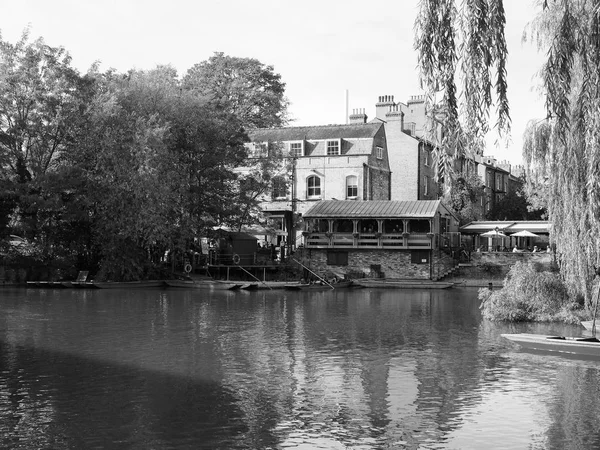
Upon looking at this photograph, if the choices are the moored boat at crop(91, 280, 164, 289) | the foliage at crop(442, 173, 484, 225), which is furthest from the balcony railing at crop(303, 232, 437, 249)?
the moored boat at crop(91, 280, 164, 289)

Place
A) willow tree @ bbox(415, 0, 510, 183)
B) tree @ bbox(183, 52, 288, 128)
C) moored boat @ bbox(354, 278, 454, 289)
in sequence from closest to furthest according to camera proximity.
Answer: willow tree @ bbox(415, 0, 510, 183) < moored boat @ bbox(354, 278, 454, 289) < tree @ bbox(183, 52, 288, 128)

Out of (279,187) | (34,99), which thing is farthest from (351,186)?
(34,99)

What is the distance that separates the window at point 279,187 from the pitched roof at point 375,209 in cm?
315

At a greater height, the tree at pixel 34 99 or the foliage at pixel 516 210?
the tree at pixel 34 99

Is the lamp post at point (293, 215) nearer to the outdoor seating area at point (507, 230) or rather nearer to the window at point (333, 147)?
the window at point (333, 147)

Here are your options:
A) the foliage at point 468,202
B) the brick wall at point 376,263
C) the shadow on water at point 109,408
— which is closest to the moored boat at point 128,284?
the brick wall at point 376,263

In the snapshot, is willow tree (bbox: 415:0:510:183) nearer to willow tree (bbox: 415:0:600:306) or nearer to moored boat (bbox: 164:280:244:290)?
willow tree (bbox: 415:0:600:306)

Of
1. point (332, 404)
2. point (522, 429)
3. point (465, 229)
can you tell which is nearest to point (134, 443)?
point (332, 404)

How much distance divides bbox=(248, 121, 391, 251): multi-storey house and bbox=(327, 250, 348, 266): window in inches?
198

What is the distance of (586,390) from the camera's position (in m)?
16.4

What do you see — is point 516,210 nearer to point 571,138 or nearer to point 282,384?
point 571,138

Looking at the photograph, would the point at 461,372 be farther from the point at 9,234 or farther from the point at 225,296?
the point at 9,234

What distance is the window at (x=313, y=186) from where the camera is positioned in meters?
57.0

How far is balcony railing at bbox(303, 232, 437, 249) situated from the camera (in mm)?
49594
